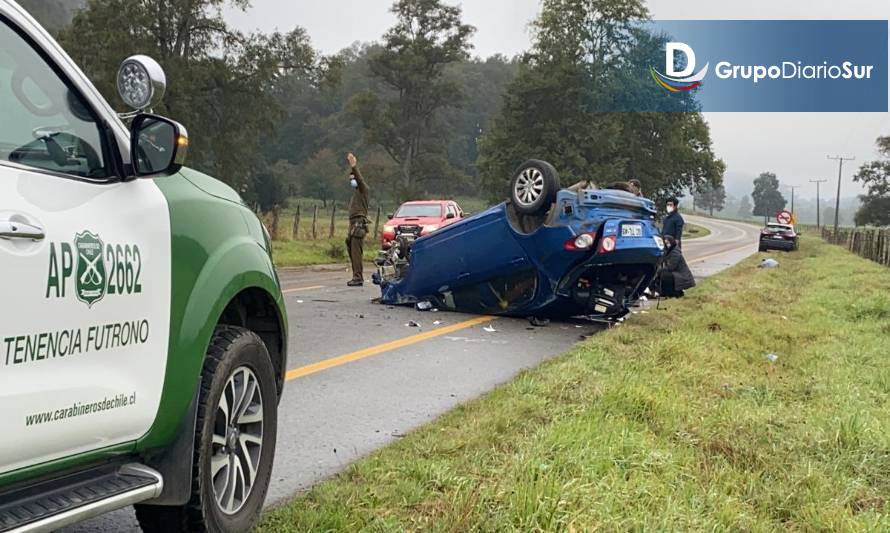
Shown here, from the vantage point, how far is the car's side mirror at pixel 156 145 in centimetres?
279

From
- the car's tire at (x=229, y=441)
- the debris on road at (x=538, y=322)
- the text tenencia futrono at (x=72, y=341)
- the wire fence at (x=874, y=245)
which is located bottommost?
the wire fence at (x=874, y=245)

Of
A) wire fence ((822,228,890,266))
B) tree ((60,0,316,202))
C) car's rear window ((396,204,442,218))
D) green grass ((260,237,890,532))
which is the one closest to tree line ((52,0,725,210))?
tree ((60,0,316,202))

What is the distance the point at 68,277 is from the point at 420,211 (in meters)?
19.2

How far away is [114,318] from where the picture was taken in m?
2.65

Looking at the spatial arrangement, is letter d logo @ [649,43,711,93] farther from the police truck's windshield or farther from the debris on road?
the police truck's windshield

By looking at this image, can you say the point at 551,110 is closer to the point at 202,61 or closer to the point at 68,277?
the point at 202,61

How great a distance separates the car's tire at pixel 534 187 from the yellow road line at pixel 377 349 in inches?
61.1

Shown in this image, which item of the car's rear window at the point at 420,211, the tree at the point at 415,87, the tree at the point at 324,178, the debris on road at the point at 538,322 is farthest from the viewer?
the tree at the point at 324,178

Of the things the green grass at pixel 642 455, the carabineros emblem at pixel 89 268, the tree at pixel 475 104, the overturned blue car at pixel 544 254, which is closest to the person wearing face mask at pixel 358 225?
the overturned blue car at pixel 544 254

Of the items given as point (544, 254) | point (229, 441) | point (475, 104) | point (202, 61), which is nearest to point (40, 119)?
point (229, 441)

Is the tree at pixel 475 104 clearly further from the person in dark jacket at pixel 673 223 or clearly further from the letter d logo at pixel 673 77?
the person in dark jacket at pixel 673 223

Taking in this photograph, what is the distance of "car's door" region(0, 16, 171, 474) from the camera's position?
2.25m

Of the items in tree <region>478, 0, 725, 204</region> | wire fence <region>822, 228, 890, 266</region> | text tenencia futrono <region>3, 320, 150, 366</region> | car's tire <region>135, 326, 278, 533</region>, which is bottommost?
wire fence <region>822, 228, 890, 266</region>

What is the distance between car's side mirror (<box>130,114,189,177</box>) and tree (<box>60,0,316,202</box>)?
100 feet
